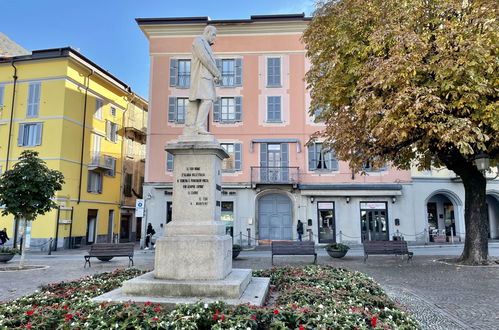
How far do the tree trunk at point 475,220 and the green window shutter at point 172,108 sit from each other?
1840 cm

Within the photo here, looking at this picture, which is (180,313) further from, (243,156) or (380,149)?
(243,156)

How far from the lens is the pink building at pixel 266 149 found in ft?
80.6

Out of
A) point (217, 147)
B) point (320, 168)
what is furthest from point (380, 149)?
point (320, 168)

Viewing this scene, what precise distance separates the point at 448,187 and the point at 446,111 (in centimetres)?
1782

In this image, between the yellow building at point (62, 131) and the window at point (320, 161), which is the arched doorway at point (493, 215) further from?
the yellow building at point (62, 131)

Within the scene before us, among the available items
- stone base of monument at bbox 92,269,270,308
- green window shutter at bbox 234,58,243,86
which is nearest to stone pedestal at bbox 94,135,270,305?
stone base of monument at bbox 92,269,270,308

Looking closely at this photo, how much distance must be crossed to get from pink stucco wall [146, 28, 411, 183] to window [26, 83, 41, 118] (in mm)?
7874

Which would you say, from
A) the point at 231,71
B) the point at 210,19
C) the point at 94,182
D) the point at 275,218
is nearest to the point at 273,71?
the point at 231,71

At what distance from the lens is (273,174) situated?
81.1 feet

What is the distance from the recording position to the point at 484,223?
41.5 feet

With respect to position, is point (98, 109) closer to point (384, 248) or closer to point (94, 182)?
point (94, 182)

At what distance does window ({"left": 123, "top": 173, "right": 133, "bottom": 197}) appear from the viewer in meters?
31.8

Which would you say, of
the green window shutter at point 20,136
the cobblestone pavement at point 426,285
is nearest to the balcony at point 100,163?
the green window shutter at point 20,136

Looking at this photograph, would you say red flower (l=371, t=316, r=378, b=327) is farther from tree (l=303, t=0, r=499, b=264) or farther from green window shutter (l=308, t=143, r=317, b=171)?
green window shutter (l=308, t=143, r=317, b=171)
